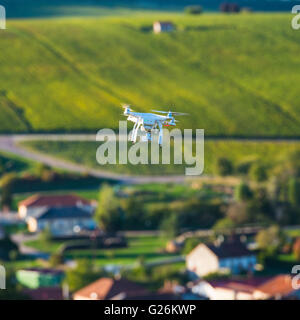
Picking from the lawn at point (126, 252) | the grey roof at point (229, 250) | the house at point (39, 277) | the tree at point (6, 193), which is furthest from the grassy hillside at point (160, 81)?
the house at point (39, 277)

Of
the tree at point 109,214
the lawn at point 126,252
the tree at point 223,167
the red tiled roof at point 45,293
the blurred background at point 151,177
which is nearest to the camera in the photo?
the red tiled roof at point 45,293

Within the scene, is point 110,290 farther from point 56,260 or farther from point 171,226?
point 171,226

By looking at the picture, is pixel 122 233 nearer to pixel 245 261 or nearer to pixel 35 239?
pixel 35 239

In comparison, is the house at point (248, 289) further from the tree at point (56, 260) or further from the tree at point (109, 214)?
the tree at point (109, 214)

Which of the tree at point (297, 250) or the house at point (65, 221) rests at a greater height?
the house at point (65, 221)

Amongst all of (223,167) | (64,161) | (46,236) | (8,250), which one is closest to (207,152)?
(223,167)

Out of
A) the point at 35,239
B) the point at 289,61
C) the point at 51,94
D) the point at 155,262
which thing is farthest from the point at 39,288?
the point at 289,61
